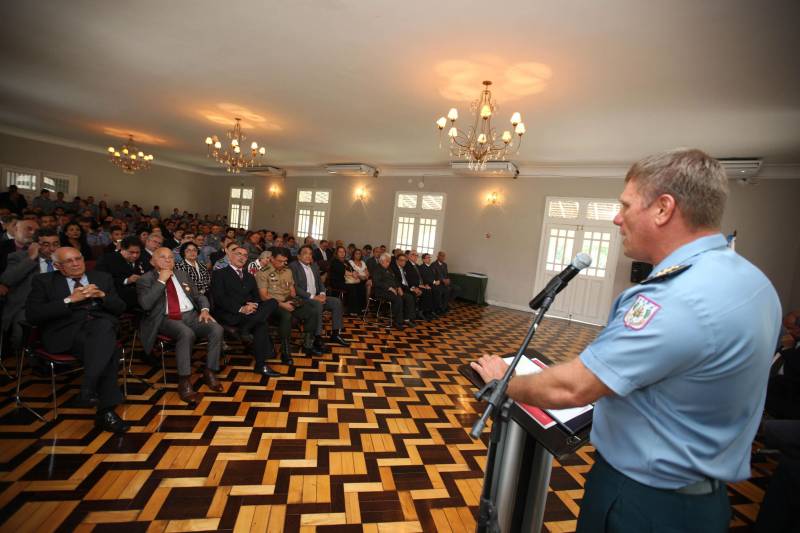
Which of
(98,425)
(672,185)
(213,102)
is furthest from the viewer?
(213,102)

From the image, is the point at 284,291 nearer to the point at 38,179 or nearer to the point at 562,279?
the point at 562,279

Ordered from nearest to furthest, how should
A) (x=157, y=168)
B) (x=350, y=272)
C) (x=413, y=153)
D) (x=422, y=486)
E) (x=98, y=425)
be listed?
(x=422, y=486) < (x=98, y=425) < (x=350, y=272) < (x=413, y=153) < (x=157, y=168)

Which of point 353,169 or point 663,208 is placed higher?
point 353,169

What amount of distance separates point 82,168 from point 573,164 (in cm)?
1524

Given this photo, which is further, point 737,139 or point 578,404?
point 737,139

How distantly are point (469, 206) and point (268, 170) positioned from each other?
7288mm

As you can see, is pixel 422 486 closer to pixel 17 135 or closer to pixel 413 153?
pixel 413 153

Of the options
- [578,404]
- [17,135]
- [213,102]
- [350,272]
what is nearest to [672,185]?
[578,404]

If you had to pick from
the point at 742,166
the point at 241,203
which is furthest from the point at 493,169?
the point at 241,203

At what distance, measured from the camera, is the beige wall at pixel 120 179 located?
11414 millimetres

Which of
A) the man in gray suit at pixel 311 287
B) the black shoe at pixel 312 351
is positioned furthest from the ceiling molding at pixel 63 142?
the black shoe at pixel 312 351

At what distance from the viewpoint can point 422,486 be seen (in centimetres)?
225

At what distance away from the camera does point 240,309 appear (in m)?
3.70

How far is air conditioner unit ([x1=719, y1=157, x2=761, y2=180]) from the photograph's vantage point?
6.11 m
